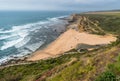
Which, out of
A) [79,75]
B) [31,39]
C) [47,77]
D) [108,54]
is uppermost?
[108,54]

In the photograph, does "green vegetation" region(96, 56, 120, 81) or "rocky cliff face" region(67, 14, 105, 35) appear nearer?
"green vegetation" region(96, 56, 120, 81)

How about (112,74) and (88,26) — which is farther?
(88,26)

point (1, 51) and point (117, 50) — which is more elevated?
point (117, 50)

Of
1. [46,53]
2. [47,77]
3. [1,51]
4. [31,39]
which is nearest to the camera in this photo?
[47,77]

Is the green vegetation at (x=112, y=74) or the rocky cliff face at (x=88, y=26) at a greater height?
the green vegetation at (x=112, y=74)

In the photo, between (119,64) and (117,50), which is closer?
(119,64)

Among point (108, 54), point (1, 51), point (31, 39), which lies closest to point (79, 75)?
point (108, 54)

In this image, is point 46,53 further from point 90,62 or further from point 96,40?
point 90,62

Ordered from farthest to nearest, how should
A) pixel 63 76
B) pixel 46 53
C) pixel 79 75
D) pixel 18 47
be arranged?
pixel 18 47
pixel 46 53
pixel 63 76
pixel 79 75

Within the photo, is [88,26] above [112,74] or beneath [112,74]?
beneath

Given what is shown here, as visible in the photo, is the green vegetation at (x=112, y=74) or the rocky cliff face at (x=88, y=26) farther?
the rocky cliff face at (x=88, y=26)

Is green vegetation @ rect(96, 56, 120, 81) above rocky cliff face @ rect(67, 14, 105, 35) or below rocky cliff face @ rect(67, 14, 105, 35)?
above
